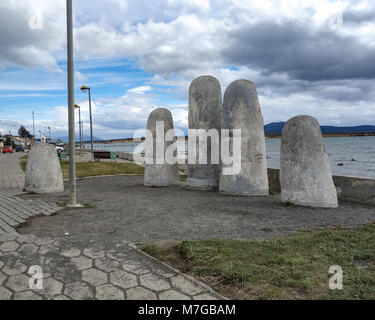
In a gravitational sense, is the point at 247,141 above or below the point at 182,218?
above

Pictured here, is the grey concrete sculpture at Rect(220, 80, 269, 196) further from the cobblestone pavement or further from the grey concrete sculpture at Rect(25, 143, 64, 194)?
the cobblestone pavement

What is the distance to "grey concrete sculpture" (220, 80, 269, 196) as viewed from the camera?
947cm

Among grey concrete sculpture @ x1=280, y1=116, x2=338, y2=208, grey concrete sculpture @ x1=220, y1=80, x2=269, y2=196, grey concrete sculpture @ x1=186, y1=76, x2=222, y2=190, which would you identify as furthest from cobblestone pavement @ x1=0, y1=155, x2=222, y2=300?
grey concrete sculpture @ x1=186, y1=76, x2=222, y2=190

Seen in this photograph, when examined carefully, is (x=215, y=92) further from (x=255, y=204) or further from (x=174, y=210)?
(x=174, y=210)

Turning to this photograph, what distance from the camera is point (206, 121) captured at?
10.9 m

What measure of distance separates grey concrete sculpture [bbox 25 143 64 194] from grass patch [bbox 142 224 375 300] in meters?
6.67

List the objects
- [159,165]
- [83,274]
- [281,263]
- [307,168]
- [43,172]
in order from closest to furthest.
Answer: [83,274] → [281,263] → [307,168] → [43,172] → [159,165]

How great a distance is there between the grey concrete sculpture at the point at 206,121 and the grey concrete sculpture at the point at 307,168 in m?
3.33

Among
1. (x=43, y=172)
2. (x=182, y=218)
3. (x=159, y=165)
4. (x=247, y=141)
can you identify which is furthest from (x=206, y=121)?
(x=43, y=172)

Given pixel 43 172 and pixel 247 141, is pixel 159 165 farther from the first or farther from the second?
pixel 43 172

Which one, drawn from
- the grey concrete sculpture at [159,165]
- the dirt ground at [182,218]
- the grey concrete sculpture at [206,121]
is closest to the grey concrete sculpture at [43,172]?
the dirt ground at [182,218]

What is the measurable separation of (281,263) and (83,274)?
2.27 metres

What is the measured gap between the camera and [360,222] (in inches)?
245

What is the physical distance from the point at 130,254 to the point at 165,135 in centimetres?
801
